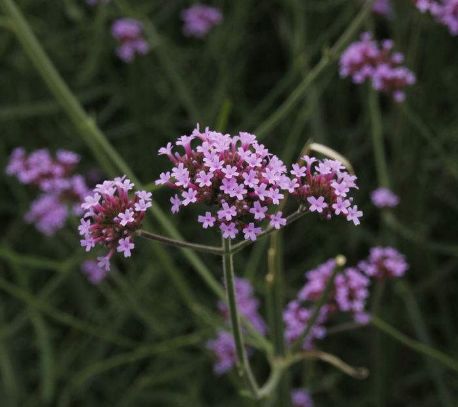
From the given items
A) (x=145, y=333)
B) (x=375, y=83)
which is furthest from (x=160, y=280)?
(x=375, y=83)

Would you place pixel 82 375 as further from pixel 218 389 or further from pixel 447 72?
pixel 447 72

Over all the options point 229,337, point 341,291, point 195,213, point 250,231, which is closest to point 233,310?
point 250,231

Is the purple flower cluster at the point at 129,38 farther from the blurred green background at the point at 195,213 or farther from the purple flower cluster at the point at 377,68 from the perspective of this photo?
the purple flower cluster at the point at 377,68

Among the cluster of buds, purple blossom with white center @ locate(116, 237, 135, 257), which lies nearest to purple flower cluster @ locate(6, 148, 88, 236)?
the cluster of buds

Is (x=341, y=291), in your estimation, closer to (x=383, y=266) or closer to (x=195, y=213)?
(x=383, y=266)

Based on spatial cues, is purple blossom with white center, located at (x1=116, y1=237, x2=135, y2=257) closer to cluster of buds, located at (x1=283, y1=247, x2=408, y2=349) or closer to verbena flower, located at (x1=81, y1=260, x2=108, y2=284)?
cluster of buds, located at (x1=283, y1=247, x2=408, y2=349)

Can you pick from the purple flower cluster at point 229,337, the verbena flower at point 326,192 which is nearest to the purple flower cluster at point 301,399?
the purple flower cluster at point 229,337
